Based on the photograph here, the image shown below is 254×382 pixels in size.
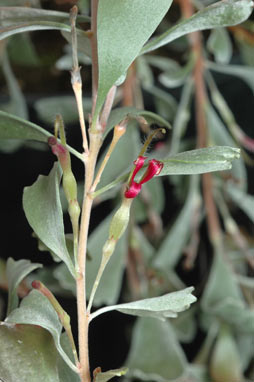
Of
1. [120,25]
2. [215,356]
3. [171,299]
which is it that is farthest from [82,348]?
[215,356]

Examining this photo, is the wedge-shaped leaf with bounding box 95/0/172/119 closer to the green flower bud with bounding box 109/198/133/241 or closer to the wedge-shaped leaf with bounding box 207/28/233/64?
the green flower bud with bounding box 109/198/133/241

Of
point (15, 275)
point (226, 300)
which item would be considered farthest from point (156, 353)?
point (15, 275)

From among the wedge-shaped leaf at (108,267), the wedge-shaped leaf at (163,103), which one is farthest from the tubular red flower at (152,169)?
the wedge-shaped leaf at (163,103)

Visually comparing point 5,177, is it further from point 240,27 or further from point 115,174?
point 240,27

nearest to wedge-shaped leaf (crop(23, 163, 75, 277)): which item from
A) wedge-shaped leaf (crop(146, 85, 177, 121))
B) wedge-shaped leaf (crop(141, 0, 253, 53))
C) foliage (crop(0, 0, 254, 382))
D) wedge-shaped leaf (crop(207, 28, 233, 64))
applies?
foliage (crop(0, 0, 254, 382))

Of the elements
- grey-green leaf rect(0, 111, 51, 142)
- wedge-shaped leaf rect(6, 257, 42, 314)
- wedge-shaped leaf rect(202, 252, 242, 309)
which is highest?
grey-green leaf rect(0, 111, 51, 142)

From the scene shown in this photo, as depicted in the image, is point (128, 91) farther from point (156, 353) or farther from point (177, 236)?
point (156, 353)

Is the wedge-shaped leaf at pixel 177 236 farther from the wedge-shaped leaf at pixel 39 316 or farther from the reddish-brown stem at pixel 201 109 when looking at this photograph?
the wedge-shaped leaf at pixel 39 316
